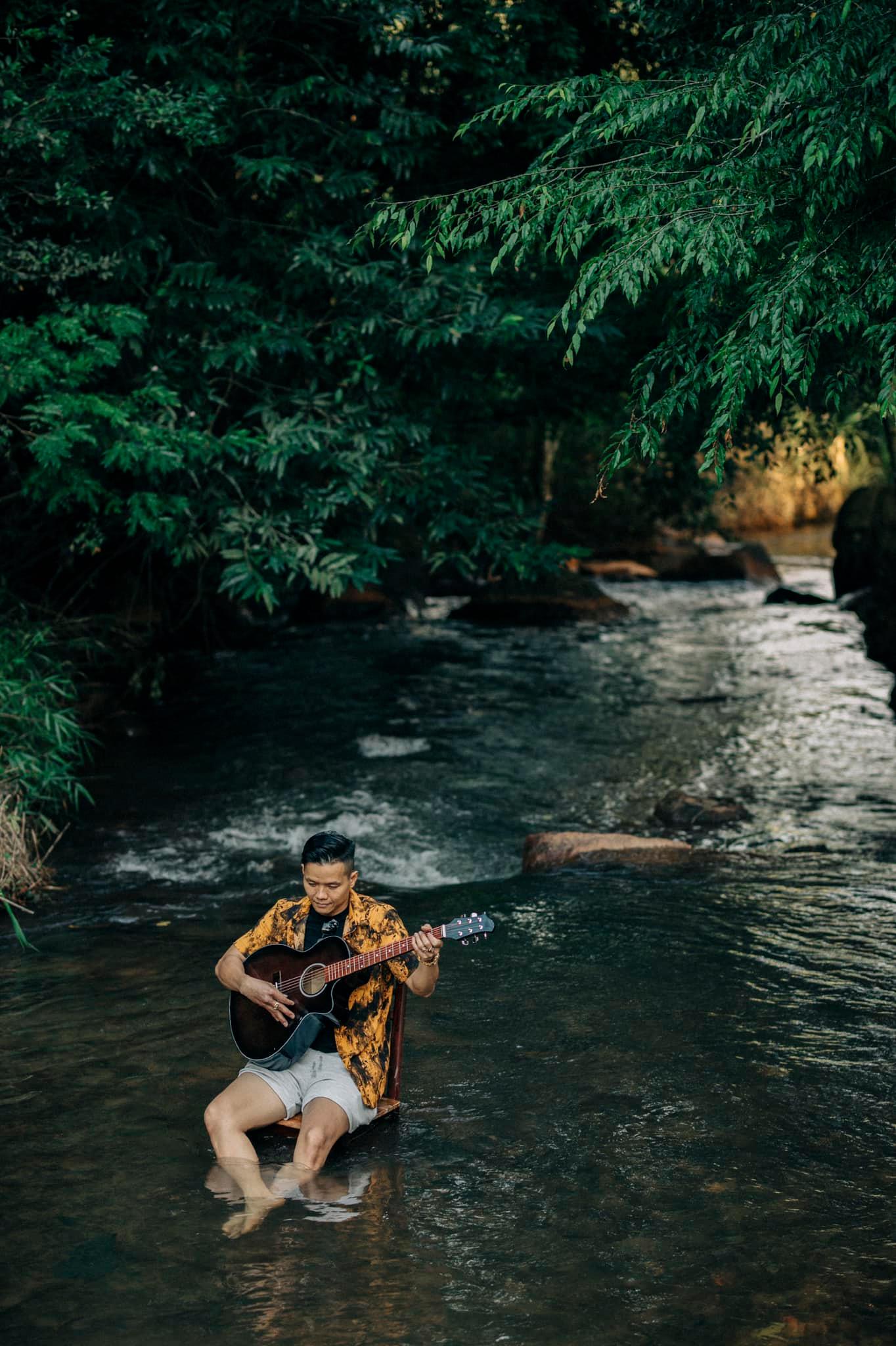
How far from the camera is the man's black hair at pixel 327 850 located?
518cm

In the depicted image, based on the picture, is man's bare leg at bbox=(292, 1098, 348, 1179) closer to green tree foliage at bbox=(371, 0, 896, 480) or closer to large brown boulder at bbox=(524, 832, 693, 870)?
green tree foliage at bbox=(371, 0, 896, 480)

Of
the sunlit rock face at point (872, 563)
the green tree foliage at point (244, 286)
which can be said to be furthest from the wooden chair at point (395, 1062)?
the sunlit rock face at point (872, 563)

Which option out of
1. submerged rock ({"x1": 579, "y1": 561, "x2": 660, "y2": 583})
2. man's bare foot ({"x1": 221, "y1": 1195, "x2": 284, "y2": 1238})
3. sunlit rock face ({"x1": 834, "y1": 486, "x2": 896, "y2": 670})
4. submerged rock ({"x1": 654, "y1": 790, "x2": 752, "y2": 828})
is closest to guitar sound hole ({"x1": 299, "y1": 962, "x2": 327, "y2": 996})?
man's bare foot ({"x1": 221, "y1": 1195, "x2": 284, "y2": 1238})

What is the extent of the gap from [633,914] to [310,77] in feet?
20.0

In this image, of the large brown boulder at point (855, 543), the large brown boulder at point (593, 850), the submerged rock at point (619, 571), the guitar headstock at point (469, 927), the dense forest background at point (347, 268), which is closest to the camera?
the guitar headstock at point (469, 927)

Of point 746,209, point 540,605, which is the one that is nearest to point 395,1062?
point 746,209

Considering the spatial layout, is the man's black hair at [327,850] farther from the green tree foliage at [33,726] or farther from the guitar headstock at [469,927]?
the green tree foliage at [33,726]

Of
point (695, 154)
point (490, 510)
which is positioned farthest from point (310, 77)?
point (695, 154)

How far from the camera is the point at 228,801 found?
11.4 meters

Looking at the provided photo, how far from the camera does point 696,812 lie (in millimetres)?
10570

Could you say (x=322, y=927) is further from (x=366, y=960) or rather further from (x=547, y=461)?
(x=547, y=461)

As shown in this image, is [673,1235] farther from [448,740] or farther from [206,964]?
[448,740]

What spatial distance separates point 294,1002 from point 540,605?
665 inches

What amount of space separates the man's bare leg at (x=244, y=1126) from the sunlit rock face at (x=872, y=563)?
13.5 m
